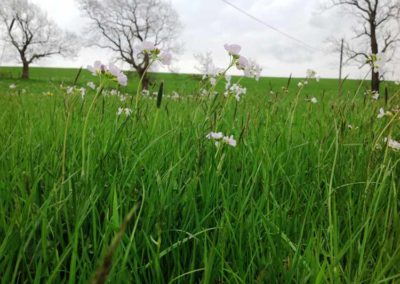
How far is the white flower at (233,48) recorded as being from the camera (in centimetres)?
159

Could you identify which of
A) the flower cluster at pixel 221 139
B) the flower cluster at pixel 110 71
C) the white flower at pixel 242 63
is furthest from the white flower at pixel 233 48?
the flower cluster at pixel 110 71

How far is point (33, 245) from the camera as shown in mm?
955

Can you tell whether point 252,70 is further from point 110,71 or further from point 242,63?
point 110,71

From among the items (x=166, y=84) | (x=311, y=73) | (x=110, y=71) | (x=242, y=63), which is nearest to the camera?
(x=110, y=71)

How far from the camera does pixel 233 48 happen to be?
1602mm

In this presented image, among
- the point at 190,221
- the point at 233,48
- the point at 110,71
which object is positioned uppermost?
the point at 233,48

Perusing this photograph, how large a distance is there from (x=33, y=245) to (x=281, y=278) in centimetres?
61

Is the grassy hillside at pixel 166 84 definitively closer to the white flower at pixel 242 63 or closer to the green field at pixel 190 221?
the white flower at pixel 242 63

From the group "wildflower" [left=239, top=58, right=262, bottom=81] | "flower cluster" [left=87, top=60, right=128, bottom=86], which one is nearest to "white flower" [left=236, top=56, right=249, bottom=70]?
"wildflower" [left=239, top=58, right=262, bottom=81]

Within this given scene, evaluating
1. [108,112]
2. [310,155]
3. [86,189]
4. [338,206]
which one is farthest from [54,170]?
Answer: [108,112]

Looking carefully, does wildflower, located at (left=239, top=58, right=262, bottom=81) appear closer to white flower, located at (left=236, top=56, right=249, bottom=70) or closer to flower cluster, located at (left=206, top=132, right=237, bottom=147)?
white flower, located at (left=236, top=56, right=249, bottom=70)

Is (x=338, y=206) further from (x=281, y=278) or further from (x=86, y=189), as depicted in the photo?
(x=86, y=189)

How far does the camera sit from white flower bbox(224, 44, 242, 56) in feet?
5.21

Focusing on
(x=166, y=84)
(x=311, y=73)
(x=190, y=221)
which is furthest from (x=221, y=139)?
(x=166, y=84)
